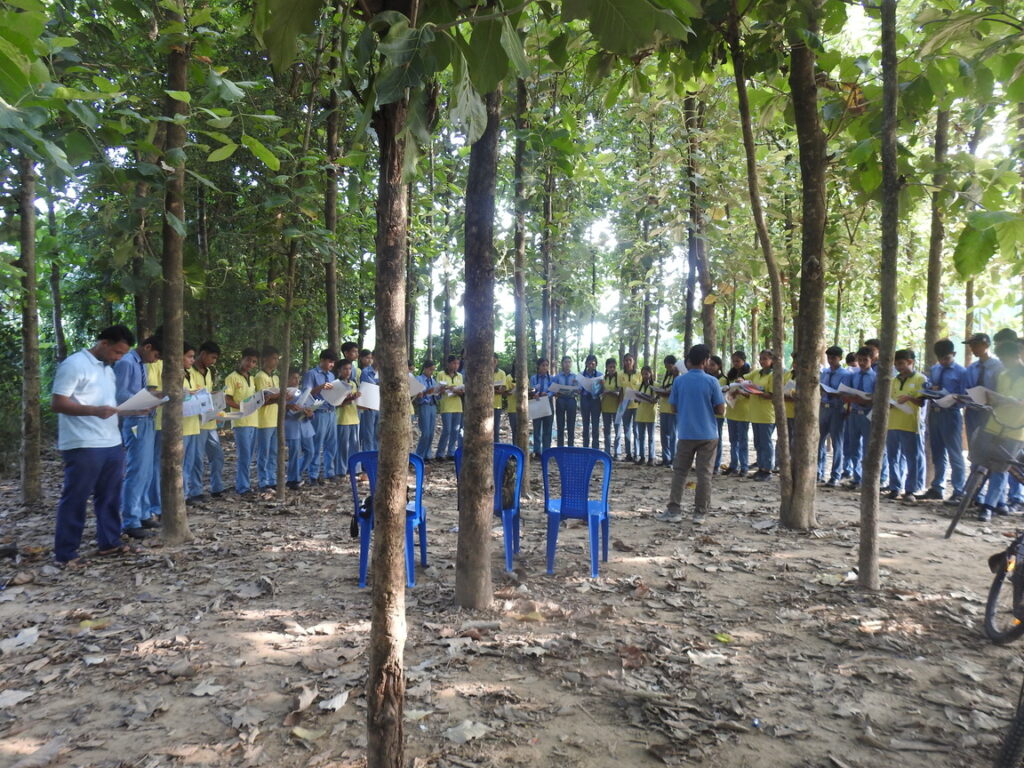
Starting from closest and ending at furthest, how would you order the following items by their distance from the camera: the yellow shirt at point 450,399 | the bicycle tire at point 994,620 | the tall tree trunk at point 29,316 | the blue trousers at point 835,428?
the bicycle tire at point 994,620
the tall tree trunk at point 29,316
the blue trousers at point 835,428
the yellow shirt at point 450,399

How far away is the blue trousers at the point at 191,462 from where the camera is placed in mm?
8594

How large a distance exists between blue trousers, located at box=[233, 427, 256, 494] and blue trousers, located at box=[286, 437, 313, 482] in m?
0.64

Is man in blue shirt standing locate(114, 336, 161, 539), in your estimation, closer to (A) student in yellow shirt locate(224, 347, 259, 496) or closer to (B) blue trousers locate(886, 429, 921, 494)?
(A) student in yellow shirt locate(224, 347, 259, 496)

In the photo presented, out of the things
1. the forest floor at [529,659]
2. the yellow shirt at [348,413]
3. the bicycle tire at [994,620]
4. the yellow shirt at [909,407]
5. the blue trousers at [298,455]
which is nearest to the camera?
the forest floor at [529,659]

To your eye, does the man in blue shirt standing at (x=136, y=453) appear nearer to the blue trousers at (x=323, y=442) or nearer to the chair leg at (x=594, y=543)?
the blue trousers at (x=323, y=442)

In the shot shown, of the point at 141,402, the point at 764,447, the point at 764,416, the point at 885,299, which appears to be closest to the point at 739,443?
the point at 764,447

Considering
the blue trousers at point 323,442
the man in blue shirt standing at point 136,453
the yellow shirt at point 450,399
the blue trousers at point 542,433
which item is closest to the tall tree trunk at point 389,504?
the man in blue shirt standing at point 136,453

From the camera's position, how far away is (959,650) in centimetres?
425

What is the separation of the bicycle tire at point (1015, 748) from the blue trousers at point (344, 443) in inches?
374

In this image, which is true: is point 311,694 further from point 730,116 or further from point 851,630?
point 730,116

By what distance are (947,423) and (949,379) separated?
2.14 ft

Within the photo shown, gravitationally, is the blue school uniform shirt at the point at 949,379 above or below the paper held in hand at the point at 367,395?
above

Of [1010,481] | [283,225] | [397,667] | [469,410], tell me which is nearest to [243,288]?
[283,225]

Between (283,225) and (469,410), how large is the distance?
180 inches
